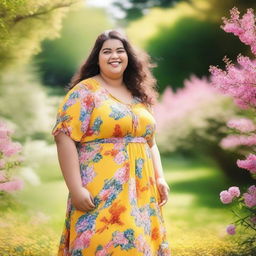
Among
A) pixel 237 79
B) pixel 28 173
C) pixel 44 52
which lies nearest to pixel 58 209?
pixel 28 173

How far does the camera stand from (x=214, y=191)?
434 cm

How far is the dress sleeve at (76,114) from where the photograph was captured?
2.11 m

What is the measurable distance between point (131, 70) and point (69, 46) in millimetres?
1904

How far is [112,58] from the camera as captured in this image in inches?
88.5

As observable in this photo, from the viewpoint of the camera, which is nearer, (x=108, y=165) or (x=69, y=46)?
(x=108, y=165)

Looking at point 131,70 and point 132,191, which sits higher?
point 131,70

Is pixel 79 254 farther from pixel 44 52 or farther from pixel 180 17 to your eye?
pixel 180 17

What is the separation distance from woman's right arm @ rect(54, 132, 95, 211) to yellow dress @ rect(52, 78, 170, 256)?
0.03 metres

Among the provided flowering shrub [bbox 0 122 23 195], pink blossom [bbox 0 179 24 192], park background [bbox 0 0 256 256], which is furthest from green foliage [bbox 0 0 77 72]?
pink blossom [bbox 0 179 24 192]

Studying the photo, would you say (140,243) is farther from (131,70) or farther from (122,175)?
(131,70)

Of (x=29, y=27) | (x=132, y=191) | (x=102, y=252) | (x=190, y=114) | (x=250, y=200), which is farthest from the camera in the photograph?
(x=190, y=114)

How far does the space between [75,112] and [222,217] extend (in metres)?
2.44

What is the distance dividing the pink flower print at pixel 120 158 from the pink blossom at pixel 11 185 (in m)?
1.71

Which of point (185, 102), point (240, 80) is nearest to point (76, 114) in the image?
point (240, 80)
